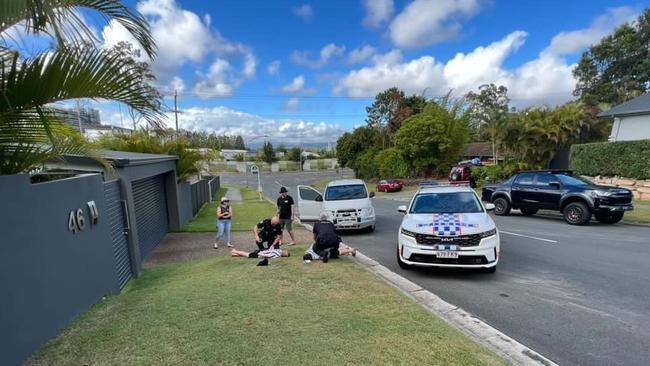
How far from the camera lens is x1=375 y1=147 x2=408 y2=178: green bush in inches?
1480

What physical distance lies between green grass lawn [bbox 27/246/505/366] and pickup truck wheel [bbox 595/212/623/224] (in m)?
10.4

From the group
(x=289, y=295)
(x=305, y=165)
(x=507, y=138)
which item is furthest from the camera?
(x=305, y=165)

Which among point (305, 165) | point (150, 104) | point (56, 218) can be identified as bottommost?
point (305, 165)

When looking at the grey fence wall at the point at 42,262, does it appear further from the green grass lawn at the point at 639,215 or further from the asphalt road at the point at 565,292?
the green grass lawn at the point at 639,215

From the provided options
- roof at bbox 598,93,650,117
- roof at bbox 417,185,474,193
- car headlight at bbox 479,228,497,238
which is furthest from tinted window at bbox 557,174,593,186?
roof at bbox 598,93,650,117

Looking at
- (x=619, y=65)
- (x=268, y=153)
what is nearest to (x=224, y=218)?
(x=619, y=65)

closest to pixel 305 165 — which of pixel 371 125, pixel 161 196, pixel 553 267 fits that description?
pixel 371 125

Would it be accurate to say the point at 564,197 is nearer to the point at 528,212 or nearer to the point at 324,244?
the point at 528,212

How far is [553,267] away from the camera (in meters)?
6.87

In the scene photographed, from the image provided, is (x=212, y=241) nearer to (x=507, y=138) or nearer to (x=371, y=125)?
(x=507, y=138)

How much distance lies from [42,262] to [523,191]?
47.8 feet

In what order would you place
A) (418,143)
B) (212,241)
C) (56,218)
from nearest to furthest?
(56,218), (212,241), (418,143)

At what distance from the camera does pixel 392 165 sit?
3853cm

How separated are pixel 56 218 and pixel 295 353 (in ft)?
11.5
